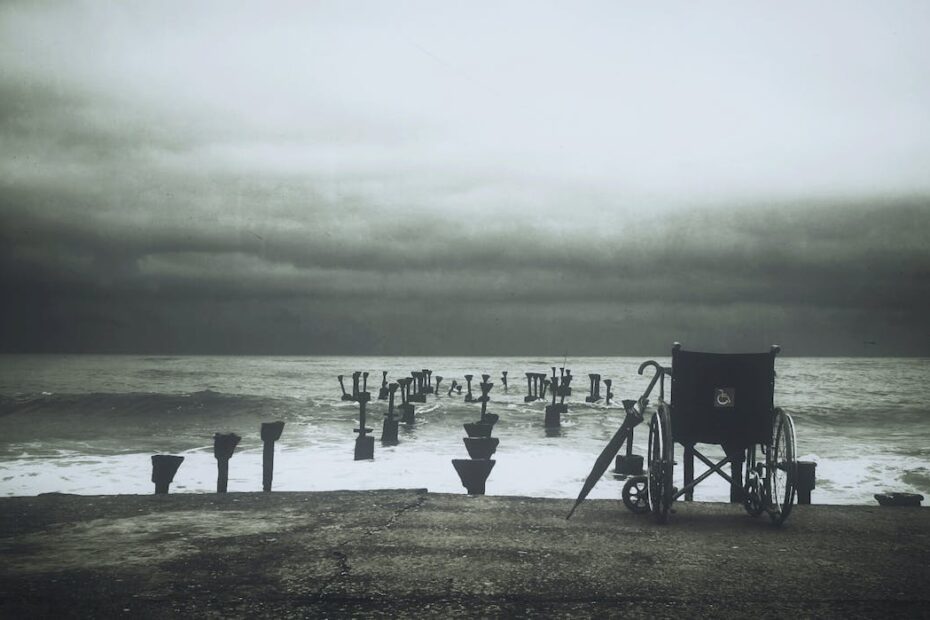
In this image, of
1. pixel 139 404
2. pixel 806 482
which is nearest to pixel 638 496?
pixel 806 482

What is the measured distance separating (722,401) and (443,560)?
2.60 m

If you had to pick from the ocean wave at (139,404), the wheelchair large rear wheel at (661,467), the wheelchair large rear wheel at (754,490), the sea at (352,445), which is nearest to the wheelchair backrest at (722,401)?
the wheelchair large rear wheel at (661,467)

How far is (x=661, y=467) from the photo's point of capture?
A: 203 inches

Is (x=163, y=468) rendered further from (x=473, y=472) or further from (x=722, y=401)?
(x=722, y=401)

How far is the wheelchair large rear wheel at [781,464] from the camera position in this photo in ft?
16.1

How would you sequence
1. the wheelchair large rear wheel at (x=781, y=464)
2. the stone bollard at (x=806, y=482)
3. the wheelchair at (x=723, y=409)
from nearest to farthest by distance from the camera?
1. the wheelchair large rear wheel at (x=781, y=464)
2. the wheelchair at (x=723, y=409)
3. the stone bollard at (x=806, y=482)

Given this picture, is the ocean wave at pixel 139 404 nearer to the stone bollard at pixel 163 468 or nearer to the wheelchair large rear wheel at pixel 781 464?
the stone bollard at pixel 163 468

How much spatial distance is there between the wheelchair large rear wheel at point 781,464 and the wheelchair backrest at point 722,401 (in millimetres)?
87

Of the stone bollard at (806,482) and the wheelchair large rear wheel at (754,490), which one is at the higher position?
the wheelchair large rear wheel at (754,490)

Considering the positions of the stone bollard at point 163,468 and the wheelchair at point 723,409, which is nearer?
the wheelchair at point 723,409

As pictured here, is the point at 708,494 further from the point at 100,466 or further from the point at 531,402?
the point at 531,402

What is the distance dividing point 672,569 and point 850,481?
1613 cm

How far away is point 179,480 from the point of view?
53.0 feet

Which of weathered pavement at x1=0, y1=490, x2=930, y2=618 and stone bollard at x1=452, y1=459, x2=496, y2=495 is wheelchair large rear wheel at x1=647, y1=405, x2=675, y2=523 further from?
stone bollard at x1=452, y1=459, x2=496, y2=495
